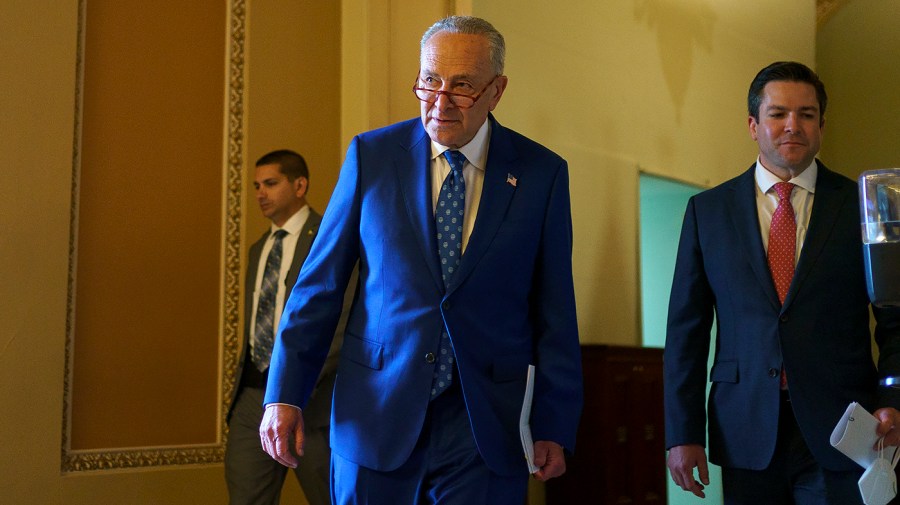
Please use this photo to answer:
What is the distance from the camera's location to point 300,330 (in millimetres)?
2420

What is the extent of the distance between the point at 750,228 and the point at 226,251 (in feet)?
10.2

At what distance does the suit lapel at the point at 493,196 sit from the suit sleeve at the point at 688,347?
2.48 ft

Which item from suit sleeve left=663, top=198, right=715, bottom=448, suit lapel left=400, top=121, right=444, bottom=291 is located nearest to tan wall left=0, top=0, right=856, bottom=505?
suit sleeve left=663, top=198, right=715, bottom=448

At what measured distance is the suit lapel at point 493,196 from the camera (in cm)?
236

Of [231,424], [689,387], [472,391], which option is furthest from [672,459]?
[231,424]

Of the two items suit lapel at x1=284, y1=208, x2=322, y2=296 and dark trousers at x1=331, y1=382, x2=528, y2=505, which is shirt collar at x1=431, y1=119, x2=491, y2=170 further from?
suit lapel at x1=284, y1=208, x2=322, y2=296

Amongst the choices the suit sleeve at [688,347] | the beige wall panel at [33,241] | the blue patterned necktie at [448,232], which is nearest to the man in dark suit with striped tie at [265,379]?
the beige wall panel at [33,241]

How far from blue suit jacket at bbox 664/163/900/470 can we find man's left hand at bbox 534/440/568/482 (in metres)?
0.64

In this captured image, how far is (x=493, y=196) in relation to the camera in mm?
2449

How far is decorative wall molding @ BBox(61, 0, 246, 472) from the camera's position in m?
4.74

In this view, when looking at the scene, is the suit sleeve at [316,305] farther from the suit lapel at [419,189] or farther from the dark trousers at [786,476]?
the dark trousers at [786,476]

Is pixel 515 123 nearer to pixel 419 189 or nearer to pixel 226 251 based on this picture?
pixel 226 251

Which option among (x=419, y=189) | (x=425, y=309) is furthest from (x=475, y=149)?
(x=425, y=309)

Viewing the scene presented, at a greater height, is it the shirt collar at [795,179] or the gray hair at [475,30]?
the gray hair at [475,30]
